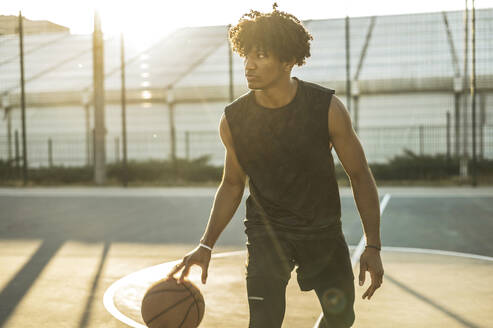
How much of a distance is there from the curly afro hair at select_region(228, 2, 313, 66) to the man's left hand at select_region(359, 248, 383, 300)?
969 millimetres

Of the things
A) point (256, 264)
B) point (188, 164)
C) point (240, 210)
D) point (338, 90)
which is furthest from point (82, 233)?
point (338, 90)

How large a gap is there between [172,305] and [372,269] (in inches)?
38.7

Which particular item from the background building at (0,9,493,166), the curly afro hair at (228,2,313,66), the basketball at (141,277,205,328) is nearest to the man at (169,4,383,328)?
the curly afro hair at (228,2,313,66)

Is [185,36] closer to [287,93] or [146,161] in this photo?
[146,161]

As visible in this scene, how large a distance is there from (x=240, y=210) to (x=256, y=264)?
936cm

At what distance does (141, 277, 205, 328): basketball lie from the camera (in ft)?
10.8

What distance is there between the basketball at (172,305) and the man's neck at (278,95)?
984 mm

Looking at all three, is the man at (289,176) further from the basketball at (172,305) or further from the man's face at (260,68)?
the basketball at (172,305)

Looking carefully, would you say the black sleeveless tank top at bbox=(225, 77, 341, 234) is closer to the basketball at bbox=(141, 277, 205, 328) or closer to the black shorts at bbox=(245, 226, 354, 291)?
the black shorts at bbox=(245, 226, 354, 291)

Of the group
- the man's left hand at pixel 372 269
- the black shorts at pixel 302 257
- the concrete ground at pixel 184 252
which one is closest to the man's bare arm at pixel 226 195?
the black shorts at pixel 302 257

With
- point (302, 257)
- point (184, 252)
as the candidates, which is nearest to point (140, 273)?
point (184, 252)

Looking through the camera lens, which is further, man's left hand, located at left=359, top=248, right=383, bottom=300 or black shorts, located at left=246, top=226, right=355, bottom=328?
black shorts, located at left=246, top=226, right=355, bottom=328

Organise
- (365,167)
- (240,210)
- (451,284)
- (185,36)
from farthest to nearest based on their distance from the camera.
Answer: (185,36)
(240,210)
(451,284)
(365,167)

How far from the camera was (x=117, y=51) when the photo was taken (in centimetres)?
2794
